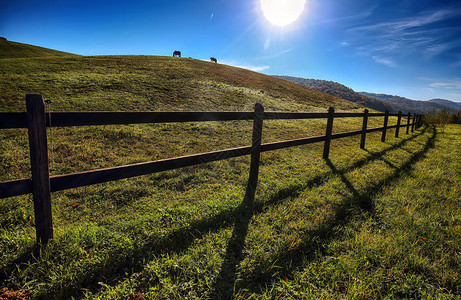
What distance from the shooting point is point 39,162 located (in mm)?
2164

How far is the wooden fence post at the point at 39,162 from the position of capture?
210 cm

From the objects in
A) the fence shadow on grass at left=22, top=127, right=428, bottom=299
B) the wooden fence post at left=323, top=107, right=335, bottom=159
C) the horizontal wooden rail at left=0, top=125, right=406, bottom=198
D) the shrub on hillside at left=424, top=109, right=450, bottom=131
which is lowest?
the fence shadow on grass at left=22, top=127, right=428, bottom=299

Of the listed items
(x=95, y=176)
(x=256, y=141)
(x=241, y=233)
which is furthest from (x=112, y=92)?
(x=241, y=233)

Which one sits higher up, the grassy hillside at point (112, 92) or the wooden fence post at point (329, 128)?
the grassy hillside at point (112, 92)

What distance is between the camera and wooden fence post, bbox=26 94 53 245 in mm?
2098

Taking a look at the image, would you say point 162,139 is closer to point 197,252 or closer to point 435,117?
point 197,252

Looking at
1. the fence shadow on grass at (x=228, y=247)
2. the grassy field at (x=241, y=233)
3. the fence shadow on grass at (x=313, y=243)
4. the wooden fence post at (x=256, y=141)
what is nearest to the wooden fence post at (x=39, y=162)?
the grassy field at (x=241, y=233)

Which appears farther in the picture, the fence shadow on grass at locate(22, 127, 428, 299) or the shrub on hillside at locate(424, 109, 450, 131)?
the shrub on hillside at locate(424, 109, 450, 131)

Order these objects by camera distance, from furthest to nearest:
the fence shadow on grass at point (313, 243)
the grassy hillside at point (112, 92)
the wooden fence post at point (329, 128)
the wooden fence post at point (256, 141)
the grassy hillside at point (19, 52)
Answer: the grassy hillside at point (19, 52) < the grassy hillside at point (112, 92) < the wooden fence post at point (329, 128) < the wooden fence post at point (256, 141) < the fence shadow on grass at point (313, 243)

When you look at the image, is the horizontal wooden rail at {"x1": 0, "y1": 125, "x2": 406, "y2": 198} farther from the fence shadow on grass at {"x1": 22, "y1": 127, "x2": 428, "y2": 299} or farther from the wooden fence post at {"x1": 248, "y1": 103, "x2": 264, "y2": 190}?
the wooden fence post at {"x1": 248, "y1": 103, "x2": 264, "y2": 190}

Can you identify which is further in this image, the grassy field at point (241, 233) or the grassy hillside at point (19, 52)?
the grassy hillside at point (19, 52)

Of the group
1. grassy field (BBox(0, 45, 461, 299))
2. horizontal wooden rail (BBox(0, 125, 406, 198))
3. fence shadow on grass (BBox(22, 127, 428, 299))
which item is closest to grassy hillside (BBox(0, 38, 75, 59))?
grassy field (BBox(0, 45, 461, 299))

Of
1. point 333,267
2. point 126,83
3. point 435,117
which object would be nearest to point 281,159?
point 333,267

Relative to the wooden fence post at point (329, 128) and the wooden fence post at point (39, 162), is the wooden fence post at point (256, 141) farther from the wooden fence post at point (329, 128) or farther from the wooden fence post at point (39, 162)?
the wooden fence post at point (39, 162)
